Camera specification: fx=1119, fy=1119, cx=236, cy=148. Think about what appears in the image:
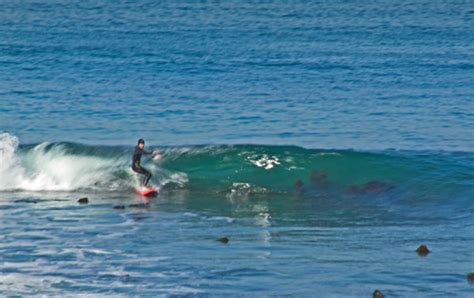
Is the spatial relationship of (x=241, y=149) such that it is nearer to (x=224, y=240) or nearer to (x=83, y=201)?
(x=83, y=201)

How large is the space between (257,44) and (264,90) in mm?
10510

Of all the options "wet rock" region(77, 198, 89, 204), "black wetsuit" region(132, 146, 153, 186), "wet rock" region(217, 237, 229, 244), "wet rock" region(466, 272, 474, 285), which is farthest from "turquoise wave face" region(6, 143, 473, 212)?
"wet rock" region(466, 272, 474, 285)

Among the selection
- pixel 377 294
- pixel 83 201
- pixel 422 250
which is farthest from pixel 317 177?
pixel 377 294

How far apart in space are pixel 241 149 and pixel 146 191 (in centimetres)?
419

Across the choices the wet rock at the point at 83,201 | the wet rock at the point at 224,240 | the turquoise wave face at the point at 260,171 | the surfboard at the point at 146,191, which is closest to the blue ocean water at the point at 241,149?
the turquoise wave face at the point at 260,171

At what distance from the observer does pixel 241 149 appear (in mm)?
31703

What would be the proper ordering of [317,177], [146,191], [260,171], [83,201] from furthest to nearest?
[260,171], [317,177], [146,191], [83,201]

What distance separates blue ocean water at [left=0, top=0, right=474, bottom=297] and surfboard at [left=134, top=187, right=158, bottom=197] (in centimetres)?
55

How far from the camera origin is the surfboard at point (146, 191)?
2825 centimetres

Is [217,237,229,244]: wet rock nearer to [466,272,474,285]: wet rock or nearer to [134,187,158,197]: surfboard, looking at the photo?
[466,272,474,285]: wet rock

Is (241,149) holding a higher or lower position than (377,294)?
higher

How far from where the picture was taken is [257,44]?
5284 centimetres

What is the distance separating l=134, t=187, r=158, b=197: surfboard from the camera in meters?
28.2

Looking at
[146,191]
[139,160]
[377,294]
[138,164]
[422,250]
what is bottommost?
[377,294]
